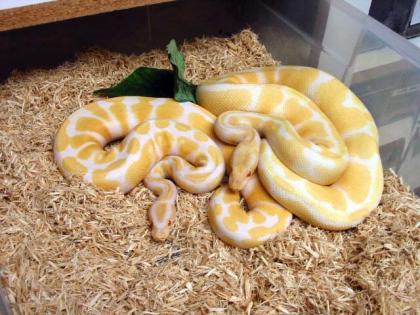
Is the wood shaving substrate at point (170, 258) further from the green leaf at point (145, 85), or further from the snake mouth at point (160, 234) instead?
the green leaf at point (145, 85)

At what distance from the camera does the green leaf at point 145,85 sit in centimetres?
323

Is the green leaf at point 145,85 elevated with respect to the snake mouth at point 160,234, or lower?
elevated

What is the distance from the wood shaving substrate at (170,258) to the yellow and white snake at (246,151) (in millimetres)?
107

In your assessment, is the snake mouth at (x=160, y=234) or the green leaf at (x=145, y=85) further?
the green leaf at (x=145, y=85)

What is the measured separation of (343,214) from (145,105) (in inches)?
62.0

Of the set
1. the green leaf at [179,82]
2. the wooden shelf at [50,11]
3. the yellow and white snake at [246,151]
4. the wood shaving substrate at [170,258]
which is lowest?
the wood shaving substrate at [170,258]

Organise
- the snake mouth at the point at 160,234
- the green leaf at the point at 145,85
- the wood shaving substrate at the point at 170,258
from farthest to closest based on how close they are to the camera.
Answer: the green leaf at the point at 145,85 → the snake mouth at the point at 160,234 → the wood shaving substrate at the point at 170,258

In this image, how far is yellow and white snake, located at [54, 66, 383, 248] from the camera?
2545mm

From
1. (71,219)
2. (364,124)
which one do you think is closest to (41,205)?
(71,219)

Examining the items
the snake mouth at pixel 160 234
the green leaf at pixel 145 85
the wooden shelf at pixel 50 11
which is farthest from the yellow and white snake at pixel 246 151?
the wooden shelf at pixel 50 11

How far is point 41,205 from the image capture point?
8.51 feet

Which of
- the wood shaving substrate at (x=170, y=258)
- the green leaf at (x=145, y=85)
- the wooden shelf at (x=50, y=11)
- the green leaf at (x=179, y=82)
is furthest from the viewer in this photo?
the green leaf at (x=145, y=85)

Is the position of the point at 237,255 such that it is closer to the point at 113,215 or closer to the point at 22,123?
the point at 113,215

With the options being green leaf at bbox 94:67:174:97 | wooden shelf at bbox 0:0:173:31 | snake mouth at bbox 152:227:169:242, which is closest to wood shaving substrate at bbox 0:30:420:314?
snake mouth at bbox 152:227:169:242
